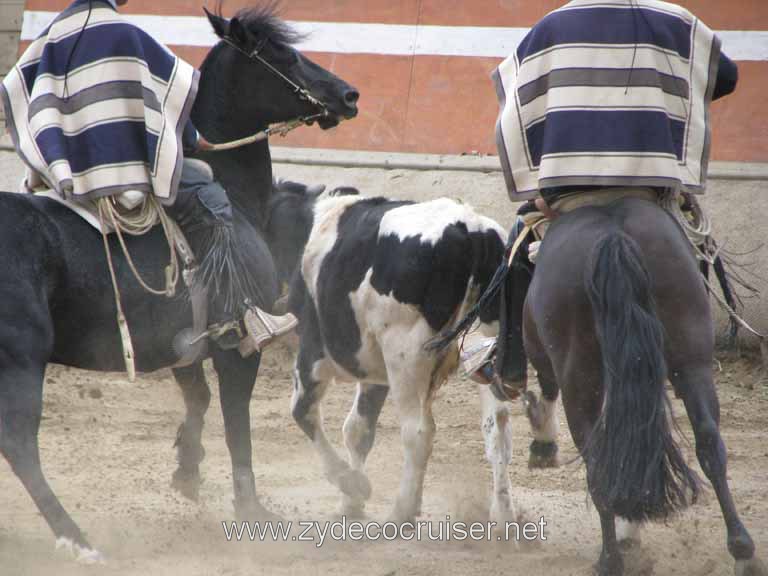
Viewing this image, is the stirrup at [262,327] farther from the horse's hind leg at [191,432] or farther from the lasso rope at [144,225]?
the horse's hind leg at [191,432]

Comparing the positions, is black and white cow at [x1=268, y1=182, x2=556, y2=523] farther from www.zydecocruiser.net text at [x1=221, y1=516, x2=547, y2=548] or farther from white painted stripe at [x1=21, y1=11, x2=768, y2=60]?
white painted stripe at [x1=21, y1=11, x2=768, y2=60]

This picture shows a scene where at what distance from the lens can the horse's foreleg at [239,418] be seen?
18.3ft

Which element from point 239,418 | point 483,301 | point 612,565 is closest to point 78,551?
point 239,418

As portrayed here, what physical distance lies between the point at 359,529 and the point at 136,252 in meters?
1.82

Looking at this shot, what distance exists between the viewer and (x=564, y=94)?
445cm

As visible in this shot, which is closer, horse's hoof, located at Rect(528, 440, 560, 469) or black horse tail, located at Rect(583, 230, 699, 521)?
black horse tail, located at Rect(583, 230, 699, 521)

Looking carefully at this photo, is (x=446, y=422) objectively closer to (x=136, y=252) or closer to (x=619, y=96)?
(x=136, y=252)

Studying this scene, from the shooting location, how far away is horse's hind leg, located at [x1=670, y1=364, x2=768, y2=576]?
3.93m

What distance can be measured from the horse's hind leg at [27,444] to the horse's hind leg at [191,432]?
1320mm

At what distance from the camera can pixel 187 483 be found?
600 centimetres

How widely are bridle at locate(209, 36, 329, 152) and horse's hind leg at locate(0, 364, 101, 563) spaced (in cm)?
156

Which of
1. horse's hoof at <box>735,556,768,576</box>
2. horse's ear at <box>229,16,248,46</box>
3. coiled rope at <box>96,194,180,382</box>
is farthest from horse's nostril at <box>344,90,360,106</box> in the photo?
horse's hoof at <box>735,556,768,576</box>

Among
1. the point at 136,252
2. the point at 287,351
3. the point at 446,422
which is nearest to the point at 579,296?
the point at 136,252

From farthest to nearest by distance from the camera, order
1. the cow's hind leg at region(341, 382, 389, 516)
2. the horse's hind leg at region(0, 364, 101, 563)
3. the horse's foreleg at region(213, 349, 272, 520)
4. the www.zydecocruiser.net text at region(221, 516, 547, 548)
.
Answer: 1. the cow's hind leg at region(341, 382, 389, 516)
2. the horse's foreleg at region(213, 349, 272, 520)
3. the www.zydecocruiser.net text at region(221, 516, 547, 548)
4. the horse's hind leg at region(0, 364, 101, 563)
